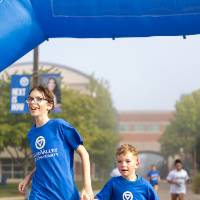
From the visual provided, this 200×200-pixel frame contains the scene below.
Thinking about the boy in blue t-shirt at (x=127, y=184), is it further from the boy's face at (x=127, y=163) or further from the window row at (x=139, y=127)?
the window row at (x=139, y=127)

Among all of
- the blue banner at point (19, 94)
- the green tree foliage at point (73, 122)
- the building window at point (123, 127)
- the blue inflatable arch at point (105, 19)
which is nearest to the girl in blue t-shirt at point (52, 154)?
the blue inflatable arch at point (105, 19)

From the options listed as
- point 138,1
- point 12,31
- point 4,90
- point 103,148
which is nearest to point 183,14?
point 138,1

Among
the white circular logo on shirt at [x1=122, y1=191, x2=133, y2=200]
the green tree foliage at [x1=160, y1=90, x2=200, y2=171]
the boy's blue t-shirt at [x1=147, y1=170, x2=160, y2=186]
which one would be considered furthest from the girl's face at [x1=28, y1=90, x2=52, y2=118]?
the green tree foliage at [x1=160, y1=90, x2=200, y2=171]

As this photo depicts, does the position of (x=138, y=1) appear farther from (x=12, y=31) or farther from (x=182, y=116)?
(x=182, y=116)

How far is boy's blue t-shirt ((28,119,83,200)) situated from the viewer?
4.54 metres

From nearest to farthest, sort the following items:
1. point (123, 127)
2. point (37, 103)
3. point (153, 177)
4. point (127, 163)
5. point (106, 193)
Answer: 1. point (37, 103)
2. point (127, 163)
3. point (106, 193)
4. point (153, 177)
5. point (123, 127)

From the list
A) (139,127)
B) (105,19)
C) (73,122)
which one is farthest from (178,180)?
(139,127)

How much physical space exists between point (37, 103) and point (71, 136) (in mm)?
389

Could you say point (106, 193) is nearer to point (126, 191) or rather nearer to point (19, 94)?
point (126, 191)

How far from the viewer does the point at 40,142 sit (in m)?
4.66

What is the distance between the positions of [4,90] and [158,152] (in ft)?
164

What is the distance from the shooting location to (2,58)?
242 inches

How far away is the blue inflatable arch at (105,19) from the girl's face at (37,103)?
1814 millimetres

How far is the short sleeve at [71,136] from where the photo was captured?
15.3 ft
